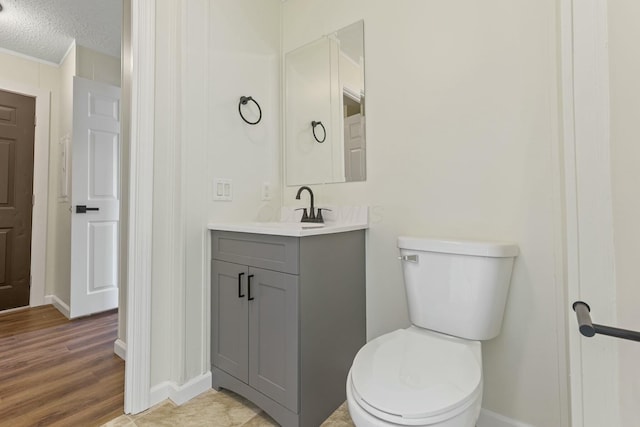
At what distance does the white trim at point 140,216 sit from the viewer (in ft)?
4.40

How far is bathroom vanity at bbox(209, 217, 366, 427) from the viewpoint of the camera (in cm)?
120

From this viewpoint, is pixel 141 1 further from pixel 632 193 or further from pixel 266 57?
pixel 632 193

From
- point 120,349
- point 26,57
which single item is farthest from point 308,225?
point 26,57

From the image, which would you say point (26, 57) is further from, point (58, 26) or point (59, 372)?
point (59, 372)

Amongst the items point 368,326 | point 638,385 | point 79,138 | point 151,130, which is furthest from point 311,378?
point 79,138

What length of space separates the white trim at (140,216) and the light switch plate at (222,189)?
0.29 metres

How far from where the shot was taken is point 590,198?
546 millimetres

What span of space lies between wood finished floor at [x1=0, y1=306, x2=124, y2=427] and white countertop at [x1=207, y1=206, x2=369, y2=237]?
3.23 feet

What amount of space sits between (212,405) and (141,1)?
190cm

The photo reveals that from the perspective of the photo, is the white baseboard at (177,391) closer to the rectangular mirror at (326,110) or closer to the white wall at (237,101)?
the white wall at (237,101)

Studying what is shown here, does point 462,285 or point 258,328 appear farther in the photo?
point 258,328

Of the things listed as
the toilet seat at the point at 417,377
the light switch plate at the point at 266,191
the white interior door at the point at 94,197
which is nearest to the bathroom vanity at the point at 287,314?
the toilet seat at the point at 417,377

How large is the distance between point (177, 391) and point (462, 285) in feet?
4.46

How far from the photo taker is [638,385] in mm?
496
